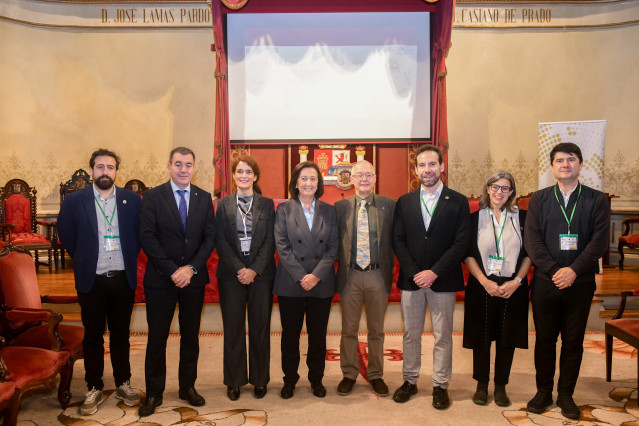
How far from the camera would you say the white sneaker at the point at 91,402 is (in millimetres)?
2830

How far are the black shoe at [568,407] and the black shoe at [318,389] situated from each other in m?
1.41

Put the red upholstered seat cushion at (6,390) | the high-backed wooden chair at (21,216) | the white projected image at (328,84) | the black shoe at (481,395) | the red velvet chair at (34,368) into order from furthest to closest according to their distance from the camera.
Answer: the white projected image at (328,84) → the high-backed wooden chair at (21,216) → the black shoe at (481,395) → the red velvet chair at (34,368) → the red upholstered seat cushion at (6,390)

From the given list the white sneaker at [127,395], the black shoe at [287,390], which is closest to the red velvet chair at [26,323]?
the white sneaker at [127,395]

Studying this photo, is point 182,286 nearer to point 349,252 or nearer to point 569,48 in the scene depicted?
point 349,252

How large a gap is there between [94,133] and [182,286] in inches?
237

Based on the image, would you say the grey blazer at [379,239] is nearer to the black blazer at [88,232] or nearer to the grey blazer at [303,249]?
the grey blazer at [303,249]

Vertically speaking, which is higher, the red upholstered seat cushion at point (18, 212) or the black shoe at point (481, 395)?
the red upholstered seat cushion at point (18, 212)

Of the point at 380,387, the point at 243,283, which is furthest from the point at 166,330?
the point at 380,387

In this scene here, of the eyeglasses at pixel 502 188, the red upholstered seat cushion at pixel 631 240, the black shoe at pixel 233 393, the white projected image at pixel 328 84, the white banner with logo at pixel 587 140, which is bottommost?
the black shoe at pixel 233 393

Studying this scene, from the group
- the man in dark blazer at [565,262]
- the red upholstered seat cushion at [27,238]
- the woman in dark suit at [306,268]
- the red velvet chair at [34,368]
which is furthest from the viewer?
the red upholstered seat cushion at [27,238]

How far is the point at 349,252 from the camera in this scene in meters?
3.13

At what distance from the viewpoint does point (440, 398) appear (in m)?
2.90

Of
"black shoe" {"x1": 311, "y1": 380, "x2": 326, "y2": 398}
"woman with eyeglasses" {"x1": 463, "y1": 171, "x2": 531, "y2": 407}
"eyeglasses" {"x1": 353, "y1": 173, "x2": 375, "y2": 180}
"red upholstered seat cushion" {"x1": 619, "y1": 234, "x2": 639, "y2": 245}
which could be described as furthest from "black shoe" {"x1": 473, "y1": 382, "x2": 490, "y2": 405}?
"red upholstered seat cushion" {"x1": 619, "y1": 234, "x2": 639, "y2": 245}

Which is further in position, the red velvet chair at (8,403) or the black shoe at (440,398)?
the black shoe at (440,398)
